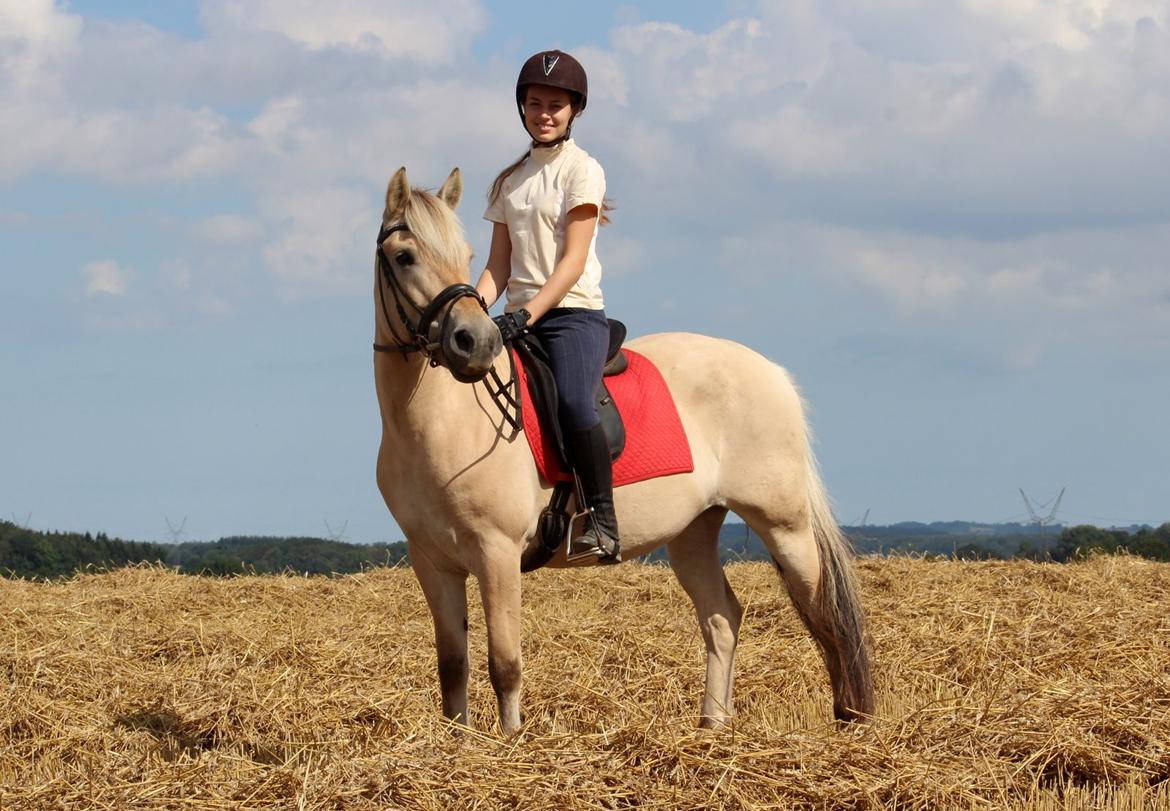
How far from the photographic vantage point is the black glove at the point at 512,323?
202 inches

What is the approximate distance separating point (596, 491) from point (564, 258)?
978 millimetres

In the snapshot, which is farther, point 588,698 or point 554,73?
point 588,698

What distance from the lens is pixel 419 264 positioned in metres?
4.88

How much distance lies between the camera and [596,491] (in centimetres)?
546

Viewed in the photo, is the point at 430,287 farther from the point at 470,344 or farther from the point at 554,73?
the point at 554,73

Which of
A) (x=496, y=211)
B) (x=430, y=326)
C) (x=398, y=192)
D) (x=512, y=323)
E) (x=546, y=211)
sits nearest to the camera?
(x=430, y=326)

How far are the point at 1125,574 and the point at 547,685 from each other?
6.03m

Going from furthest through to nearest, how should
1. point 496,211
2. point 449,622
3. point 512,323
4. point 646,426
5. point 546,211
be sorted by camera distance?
point 646,426 < point 496,211 < point 546,211 < point 449,622 < point 512,323

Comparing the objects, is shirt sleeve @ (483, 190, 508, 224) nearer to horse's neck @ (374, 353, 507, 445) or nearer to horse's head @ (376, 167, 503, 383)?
horse's head @ (376, 167, 503, 383)

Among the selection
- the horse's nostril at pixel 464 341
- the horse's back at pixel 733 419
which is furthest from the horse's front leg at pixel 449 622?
the horse's back at pixel 733 419

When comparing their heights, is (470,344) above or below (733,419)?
above

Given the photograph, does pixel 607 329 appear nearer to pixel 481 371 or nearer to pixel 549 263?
pixel 549 263

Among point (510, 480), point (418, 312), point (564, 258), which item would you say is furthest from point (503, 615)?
point (564, 258)

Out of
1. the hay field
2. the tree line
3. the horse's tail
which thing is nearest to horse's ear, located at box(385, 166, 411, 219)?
the hay field
